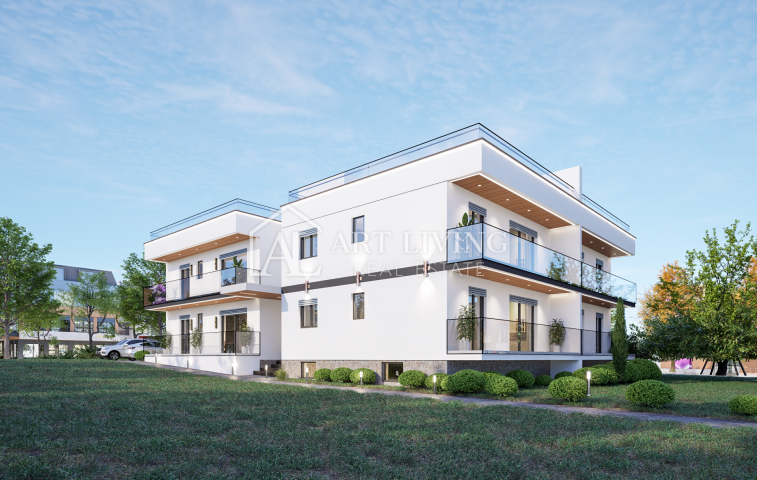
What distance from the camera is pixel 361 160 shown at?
68.4 ft

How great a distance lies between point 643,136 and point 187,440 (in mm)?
17025

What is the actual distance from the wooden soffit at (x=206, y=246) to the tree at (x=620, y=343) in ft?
55.4

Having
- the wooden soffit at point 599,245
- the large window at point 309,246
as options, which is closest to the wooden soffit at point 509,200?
the wooden soffit at point 599,245

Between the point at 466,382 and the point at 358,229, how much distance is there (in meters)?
7.84

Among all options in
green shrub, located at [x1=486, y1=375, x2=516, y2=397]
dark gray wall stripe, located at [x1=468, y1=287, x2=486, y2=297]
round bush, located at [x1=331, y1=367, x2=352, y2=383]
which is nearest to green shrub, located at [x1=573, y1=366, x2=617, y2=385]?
dark gray wall stripe, located at [x1=468, y1=287, x2=486, y2=297]

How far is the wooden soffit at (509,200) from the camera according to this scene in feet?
59.5

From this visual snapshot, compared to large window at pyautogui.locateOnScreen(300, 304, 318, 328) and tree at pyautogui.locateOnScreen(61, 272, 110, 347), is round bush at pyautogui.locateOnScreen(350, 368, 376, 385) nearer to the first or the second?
large window at pyautogui.locateOnScreen(300, 304, 318, 328)

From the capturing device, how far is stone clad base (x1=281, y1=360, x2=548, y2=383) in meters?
17.6

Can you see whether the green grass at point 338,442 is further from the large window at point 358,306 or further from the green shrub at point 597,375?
the green shrub at point 597,375

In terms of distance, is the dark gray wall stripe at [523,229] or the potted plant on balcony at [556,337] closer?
the potted plant on balcony at [556,337]

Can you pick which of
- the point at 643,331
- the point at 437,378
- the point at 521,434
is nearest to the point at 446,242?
the point at 437,378

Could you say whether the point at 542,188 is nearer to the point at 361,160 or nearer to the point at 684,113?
the point at 684,113

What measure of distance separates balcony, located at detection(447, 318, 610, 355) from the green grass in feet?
14.9

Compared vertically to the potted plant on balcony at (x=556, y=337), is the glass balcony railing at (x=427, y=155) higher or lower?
higher
